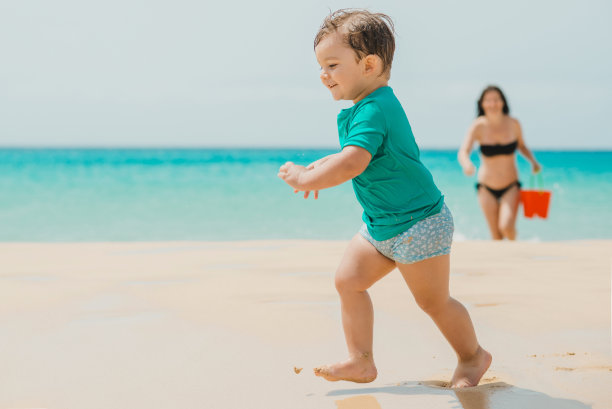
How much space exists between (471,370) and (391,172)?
0.81 metres

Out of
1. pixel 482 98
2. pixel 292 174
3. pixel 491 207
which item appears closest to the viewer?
pixel 292 174

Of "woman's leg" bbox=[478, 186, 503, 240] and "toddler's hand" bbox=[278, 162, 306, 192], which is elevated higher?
"toddler's hand" bbox=[278, 162, 306, 192]

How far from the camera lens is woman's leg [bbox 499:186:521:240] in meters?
6.75

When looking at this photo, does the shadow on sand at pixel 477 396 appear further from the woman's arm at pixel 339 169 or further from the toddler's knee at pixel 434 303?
the woman's arm at pixel 339 169

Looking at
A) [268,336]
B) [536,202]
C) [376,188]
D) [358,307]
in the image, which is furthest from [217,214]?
[376,188]

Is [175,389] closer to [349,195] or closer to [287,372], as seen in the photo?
[287,372]

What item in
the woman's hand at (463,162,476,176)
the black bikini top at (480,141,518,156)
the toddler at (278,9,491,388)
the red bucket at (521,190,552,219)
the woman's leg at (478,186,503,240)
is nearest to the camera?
the toddler at (278,9,491,388)

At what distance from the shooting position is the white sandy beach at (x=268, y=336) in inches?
94.3

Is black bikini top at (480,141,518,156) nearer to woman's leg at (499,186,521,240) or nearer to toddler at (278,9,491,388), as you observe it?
woman's leg at (499,186,521,240)

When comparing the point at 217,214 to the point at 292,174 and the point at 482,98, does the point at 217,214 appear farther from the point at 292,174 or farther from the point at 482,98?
the point at 292,174

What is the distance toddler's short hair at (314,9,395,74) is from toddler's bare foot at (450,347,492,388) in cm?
112

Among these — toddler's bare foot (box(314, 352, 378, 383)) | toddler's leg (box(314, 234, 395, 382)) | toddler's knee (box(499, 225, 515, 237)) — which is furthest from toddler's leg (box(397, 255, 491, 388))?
toddler's knee (box(499, 225, 515, 237))

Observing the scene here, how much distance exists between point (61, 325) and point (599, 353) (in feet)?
8.08

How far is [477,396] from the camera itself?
234cm
